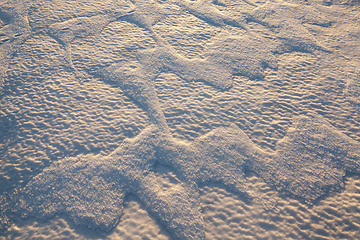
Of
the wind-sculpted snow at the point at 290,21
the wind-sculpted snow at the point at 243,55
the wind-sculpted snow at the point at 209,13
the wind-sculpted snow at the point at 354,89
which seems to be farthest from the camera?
the wind-sculpted snow at the point at 209,13

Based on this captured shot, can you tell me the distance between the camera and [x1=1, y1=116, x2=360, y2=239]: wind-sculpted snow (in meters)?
0.81

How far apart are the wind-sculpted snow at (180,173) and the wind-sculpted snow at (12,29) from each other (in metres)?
0.69

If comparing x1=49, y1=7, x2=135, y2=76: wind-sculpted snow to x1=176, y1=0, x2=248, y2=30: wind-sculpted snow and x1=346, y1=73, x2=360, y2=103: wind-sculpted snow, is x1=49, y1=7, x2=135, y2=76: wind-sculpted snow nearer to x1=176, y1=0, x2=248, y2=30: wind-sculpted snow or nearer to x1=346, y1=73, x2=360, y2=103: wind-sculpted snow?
x1=176, y1=0, x2=248, y2=30: wind-sculpted snow

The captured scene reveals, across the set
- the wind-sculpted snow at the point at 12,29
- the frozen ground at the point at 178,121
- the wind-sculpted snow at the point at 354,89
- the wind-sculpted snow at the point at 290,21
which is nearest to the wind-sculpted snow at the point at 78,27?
the frozen ground at the point at 178,121

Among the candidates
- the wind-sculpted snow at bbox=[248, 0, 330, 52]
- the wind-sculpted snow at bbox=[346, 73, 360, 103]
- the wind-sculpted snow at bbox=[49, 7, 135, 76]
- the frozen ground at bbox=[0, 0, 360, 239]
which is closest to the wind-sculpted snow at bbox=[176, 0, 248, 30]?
the frozen ground at bbox=[0, 0, 360, 239]

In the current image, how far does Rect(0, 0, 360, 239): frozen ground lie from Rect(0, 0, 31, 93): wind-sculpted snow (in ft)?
0.03

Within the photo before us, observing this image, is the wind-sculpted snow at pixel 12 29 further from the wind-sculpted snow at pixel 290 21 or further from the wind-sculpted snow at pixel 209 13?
the wind-sculpted snow at pixel 290 21

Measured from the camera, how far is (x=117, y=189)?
86 cm

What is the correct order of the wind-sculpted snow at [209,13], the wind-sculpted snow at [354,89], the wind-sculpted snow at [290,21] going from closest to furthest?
the wind-sculpted snow at [354,89] < the wind-sculpted snow at [290,21] < the wind-sculpted snow at [209,13]

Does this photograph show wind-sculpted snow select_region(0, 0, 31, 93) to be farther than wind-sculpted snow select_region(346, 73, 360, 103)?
Yes

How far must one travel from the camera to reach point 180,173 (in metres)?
0.91

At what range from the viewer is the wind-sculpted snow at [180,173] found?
0.81 m

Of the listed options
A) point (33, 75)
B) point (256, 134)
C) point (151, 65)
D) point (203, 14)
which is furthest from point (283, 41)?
point (33, 75)

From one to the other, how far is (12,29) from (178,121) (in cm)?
127
